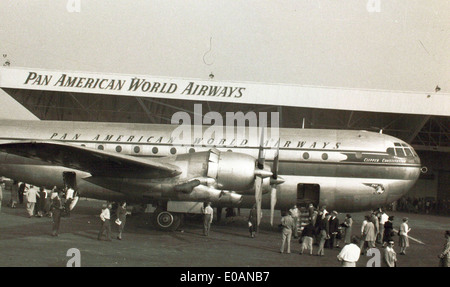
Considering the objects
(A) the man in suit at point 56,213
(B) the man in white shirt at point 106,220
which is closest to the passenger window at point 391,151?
(B) the man in white shirt at point 106,220

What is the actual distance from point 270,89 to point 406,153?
964cm

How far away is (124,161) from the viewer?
14.2 metres

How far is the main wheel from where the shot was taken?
15938 millimetres

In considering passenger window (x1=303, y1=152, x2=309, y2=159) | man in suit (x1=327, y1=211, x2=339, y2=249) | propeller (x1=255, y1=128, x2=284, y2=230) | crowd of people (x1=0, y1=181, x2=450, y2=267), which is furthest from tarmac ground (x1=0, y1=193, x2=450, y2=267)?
passenger window (x1=303, y1=152, x2=309, y2=159)

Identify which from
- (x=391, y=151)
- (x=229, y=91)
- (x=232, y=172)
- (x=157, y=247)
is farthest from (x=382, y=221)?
(x=229, y=91)

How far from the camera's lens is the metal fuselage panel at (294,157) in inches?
680

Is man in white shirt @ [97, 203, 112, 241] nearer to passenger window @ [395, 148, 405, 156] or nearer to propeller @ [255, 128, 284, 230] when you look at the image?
propeller @ [255, 128, 284, 230]

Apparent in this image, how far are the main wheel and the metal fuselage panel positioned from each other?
1.51 meters

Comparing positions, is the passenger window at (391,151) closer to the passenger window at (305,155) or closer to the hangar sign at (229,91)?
the passenger window at (305,155)

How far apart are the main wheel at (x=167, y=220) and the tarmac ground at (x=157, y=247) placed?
0.26 meters

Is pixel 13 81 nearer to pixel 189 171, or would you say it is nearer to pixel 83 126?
pixel 83 126

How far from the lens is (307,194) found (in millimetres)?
18047

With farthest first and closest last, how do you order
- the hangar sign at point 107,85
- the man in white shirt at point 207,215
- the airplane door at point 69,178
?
the hangar sign at point 107,85 < the airplane door at point 69,178 < the man in white shirt at point 207,215
